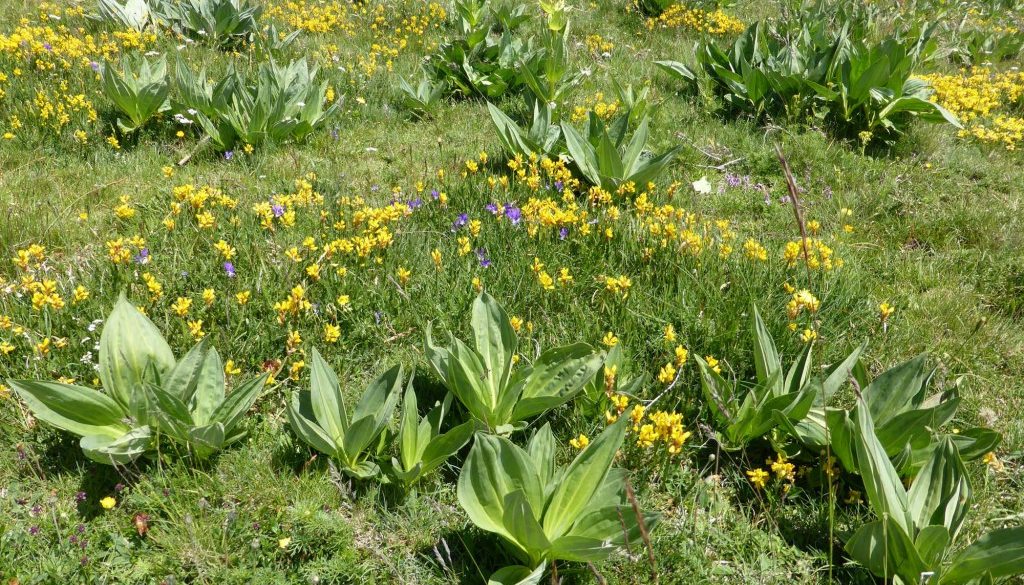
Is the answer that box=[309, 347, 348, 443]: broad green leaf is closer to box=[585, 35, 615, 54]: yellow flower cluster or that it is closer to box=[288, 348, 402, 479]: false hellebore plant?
box=[288, 348, 402, 479]: false hellebore plant


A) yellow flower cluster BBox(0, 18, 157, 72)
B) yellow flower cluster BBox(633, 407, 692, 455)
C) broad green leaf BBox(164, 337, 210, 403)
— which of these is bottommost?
yellow flower cluster BBox(633, 407, 692, 455)

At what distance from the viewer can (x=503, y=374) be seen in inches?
128

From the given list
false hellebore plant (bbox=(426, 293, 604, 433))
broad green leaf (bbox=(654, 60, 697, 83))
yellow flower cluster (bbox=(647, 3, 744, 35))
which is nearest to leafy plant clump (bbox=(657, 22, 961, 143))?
broad green leaf (bbox=(654, 60, 697, 83))

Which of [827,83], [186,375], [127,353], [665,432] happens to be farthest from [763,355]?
[827,83]

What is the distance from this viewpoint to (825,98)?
635cm

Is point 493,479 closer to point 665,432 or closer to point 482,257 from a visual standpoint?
point 665,432

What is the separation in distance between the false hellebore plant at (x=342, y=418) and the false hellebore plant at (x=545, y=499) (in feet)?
1.64

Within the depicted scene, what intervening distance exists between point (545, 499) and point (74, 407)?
1.93 m

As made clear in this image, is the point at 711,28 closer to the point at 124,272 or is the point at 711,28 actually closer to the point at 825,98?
the point at 825,98

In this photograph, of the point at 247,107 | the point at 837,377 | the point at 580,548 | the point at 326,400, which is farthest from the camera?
the point at 247,107

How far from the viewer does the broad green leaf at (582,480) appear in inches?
101

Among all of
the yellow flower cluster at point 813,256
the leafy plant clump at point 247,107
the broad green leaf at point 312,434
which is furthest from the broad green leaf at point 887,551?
the leafy plant clump at point 247,107

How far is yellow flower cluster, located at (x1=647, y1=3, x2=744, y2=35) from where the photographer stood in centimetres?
886

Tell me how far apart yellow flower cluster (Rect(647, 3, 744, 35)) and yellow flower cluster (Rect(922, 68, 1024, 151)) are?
2491 millimetres
